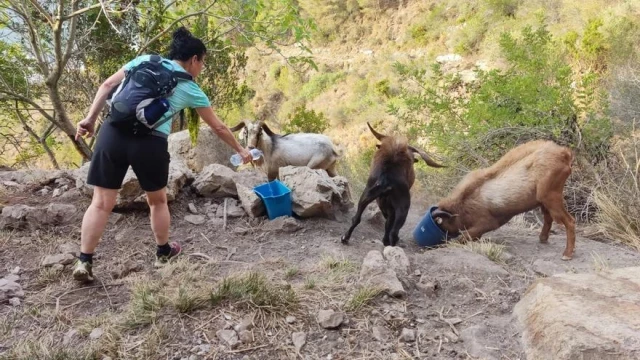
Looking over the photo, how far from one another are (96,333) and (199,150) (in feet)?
12.7

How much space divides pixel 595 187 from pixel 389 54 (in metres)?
18.5

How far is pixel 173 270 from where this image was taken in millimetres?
3654

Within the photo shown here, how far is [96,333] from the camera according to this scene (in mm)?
2793

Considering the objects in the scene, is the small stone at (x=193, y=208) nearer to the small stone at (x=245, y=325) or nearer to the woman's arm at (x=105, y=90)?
the woman's arm at (x=105, y=90)

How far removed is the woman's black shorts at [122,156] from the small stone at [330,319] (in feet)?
5.14

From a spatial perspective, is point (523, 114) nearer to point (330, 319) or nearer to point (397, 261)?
point (397, 261)

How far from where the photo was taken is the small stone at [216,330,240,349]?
270cm

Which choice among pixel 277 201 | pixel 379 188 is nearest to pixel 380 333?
pixel 379 188

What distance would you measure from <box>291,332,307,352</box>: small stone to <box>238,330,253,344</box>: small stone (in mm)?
242

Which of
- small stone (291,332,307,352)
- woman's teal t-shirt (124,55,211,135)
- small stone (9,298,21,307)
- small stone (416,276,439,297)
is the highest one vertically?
woman's teal t-shirt (124,55,211,135)

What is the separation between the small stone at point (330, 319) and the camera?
9.39 feet

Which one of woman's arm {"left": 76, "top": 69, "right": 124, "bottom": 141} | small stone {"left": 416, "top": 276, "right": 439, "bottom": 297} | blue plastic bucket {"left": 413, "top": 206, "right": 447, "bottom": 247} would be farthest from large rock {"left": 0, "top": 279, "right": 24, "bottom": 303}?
blue plastic bucket {"left": 413, "top": 206, "right": 447, "bottom": 247}

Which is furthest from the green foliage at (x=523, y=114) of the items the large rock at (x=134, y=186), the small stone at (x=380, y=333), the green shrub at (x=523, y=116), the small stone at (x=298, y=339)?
the small stone at (x=298, y=339)

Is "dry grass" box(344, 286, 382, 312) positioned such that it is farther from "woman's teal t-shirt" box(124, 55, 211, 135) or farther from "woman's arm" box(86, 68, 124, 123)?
"woman's arm" box(86, 68, 124, 123)
